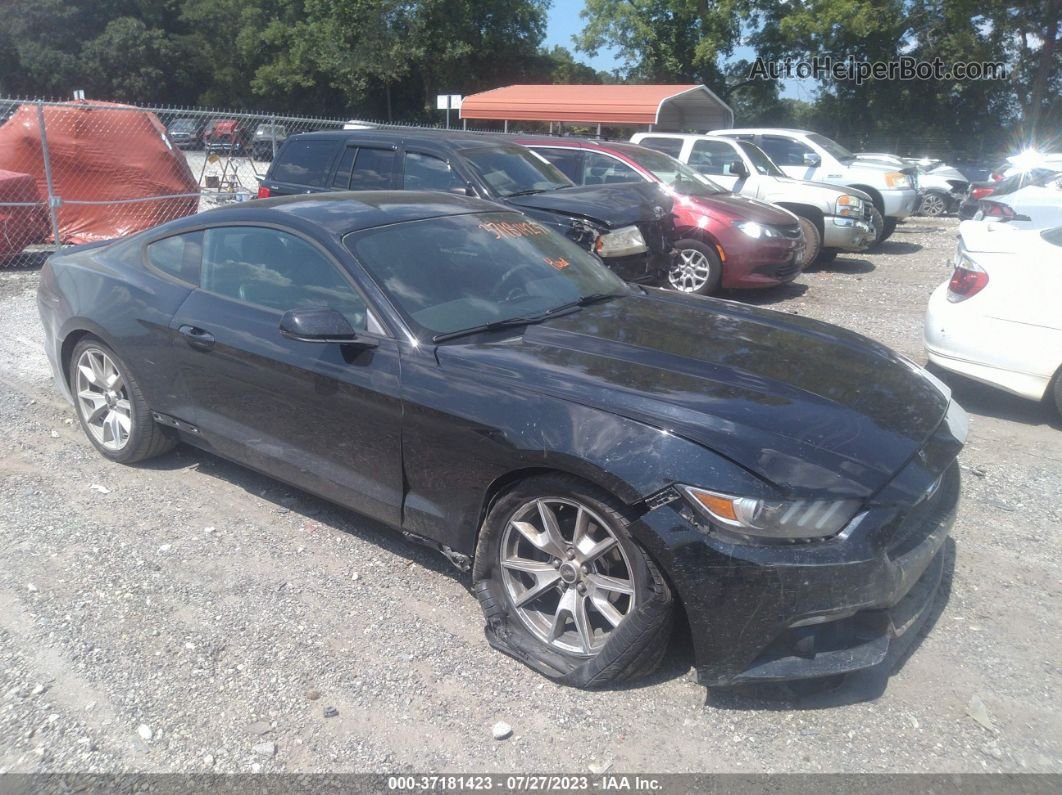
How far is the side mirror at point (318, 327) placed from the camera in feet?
11.9

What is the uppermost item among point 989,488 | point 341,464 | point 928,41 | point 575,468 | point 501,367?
point 928,41

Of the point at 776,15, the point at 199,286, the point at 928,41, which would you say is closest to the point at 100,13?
the point at 776,15

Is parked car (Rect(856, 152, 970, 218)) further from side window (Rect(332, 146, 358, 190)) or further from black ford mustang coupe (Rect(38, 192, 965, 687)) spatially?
black ford mustang coupe (Rect(38, 192, 965, 687))

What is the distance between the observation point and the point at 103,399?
504 centimetres

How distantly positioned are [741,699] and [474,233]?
2.40 m

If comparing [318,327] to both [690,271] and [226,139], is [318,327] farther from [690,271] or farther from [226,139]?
[226,139]

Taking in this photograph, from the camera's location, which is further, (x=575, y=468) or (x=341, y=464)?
(x=341, y=464)

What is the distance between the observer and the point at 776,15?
1352 inches

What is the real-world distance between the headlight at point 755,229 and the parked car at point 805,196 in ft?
6.30

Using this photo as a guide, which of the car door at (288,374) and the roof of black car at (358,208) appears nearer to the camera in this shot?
the car door at (288,374)

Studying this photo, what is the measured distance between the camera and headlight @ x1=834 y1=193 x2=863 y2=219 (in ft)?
39.1

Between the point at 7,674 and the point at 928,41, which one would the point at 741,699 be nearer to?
the point at 7,674

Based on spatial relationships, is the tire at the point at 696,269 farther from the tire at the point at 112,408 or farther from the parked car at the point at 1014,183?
the parked car at the point at 1014,183

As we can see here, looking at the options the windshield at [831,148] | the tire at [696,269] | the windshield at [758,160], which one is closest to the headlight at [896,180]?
the windshield at [831,148]
